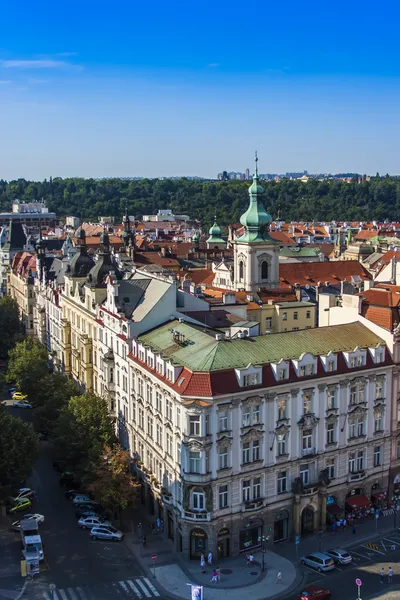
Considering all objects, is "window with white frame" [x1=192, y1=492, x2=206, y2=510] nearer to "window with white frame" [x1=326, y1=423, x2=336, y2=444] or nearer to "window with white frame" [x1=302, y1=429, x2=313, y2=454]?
"window with white frame" [x1=302, y1=429, x2=313, y2=454]

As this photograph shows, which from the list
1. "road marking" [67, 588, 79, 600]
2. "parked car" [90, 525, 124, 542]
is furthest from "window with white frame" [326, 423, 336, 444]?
"road marking" [67, 588, 79, 600]

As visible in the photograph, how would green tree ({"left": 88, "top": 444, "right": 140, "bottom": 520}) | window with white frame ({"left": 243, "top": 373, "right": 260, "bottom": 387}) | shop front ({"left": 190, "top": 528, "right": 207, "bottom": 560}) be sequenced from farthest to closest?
green tree ({"left": 88, "top": 444, "right": 140, "bottom": 520}) < shop front ({"left": 190, "top": 528, "right": 207, "bottom": 560}) < window with white frame ({"left": 243, "top": 373, "right": 260, "bottom": 387})

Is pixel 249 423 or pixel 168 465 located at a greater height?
pixel 249 423

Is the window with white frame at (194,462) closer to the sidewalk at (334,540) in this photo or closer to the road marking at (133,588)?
the road marking at (133,588)

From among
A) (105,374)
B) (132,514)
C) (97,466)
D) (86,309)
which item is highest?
(86,309)

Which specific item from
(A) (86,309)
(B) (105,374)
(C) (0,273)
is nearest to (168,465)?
(B) (105,374)

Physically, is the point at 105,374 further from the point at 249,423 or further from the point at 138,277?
the point at 249,423
